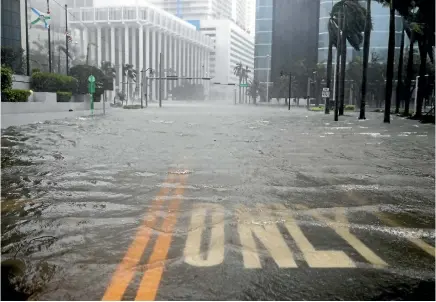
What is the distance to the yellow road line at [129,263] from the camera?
4.22 metres

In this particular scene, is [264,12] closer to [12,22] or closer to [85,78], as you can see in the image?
[12,22]

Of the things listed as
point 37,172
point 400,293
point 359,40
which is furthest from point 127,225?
point 359,40

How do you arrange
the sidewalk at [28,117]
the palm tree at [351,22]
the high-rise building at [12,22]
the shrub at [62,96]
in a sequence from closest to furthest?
1. the sidewalk at [28,117]
2. the shrub at [62,96]
3. the high-rise building at [12,22]
4. the palm tree at [351,22]

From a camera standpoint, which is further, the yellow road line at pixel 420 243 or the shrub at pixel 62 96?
Answer: the shrub at pixel 62 96

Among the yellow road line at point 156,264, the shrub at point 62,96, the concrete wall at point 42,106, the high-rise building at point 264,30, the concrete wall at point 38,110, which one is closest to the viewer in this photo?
the yellow road line at point 156,264

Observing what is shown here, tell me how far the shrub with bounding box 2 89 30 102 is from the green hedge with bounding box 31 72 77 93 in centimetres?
864

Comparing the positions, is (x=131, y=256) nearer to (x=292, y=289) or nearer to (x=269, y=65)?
(x=292, y=289)

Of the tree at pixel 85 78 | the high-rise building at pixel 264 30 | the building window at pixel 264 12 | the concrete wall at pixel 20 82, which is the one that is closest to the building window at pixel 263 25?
the high-rise building at pixel 264 30

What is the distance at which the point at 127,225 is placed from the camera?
21.5ft

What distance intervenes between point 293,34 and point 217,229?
122 meters

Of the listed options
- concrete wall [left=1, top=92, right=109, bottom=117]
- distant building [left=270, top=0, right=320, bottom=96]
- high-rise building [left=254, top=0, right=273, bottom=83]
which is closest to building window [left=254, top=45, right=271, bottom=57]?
high-rise building [left=254, top=0, right=273, bottom=83]

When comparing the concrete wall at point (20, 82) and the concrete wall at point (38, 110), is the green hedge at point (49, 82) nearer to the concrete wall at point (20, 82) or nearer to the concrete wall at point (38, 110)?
the concrete wall at point (20, 82)

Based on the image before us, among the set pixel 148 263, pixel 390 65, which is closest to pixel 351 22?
pixel 390 65

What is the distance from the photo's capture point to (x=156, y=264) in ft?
16.3
